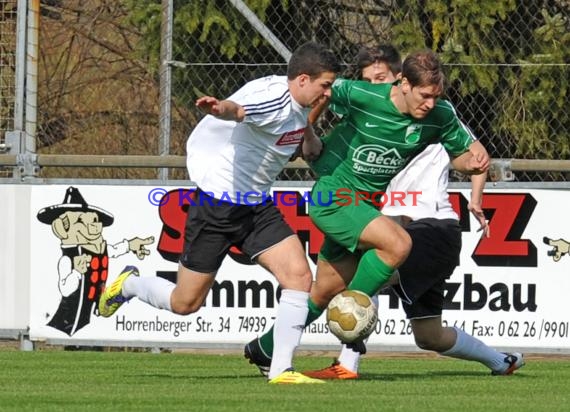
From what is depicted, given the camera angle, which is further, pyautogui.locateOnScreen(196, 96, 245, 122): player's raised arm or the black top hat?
the black top hat

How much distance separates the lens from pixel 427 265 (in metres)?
8.55

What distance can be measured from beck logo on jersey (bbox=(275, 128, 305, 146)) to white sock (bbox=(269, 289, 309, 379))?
2.74ft

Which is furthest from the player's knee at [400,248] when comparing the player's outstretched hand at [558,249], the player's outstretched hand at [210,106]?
the player's outstretched hand at [558,249]

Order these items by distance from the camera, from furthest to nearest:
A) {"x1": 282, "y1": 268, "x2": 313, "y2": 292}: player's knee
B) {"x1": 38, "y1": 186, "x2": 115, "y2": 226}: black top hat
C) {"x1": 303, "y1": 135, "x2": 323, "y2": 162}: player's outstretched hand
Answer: {"x1": 38, "y1": 186, "x2": 115, "y2": 226}: black top hat → {"x1": 303, "y1": 135, "x2": 323, "y2": 162}: player's outstretched hand → {"x1": 282, "y1": 268, "x2": 313, "y2": 292}: player's knee

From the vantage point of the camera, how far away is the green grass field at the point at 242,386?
680 cm

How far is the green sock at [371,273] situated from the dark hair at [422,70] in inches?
38.5

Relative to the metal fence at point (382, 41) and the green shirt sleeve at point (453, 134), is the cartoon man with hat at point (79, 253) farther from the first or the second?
the green shirt sleeve at point (453, 134)

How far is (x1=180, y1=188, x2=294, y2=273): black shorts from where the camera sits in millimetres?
8180

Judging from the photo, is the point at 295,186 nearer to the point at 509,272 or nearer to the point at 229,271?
the point at 229,271

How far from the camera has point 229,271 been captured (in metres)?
11.2

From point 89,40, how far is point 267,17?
14.8 ft

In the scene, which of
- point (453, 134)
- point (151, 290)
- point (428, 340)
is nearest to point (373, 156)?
point (453, 134)

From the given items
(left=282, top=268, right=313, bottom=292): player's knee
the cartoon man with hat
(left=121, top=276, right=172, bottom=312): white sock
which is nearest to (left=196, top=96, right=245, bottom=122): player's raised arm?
(left=282, top=268, right=313, bottom=292): player's knee

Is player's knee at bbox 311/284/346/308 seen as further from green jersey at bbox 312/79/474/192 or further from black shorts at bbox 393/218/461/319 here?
green jersey at bbox 312/79/474/192
